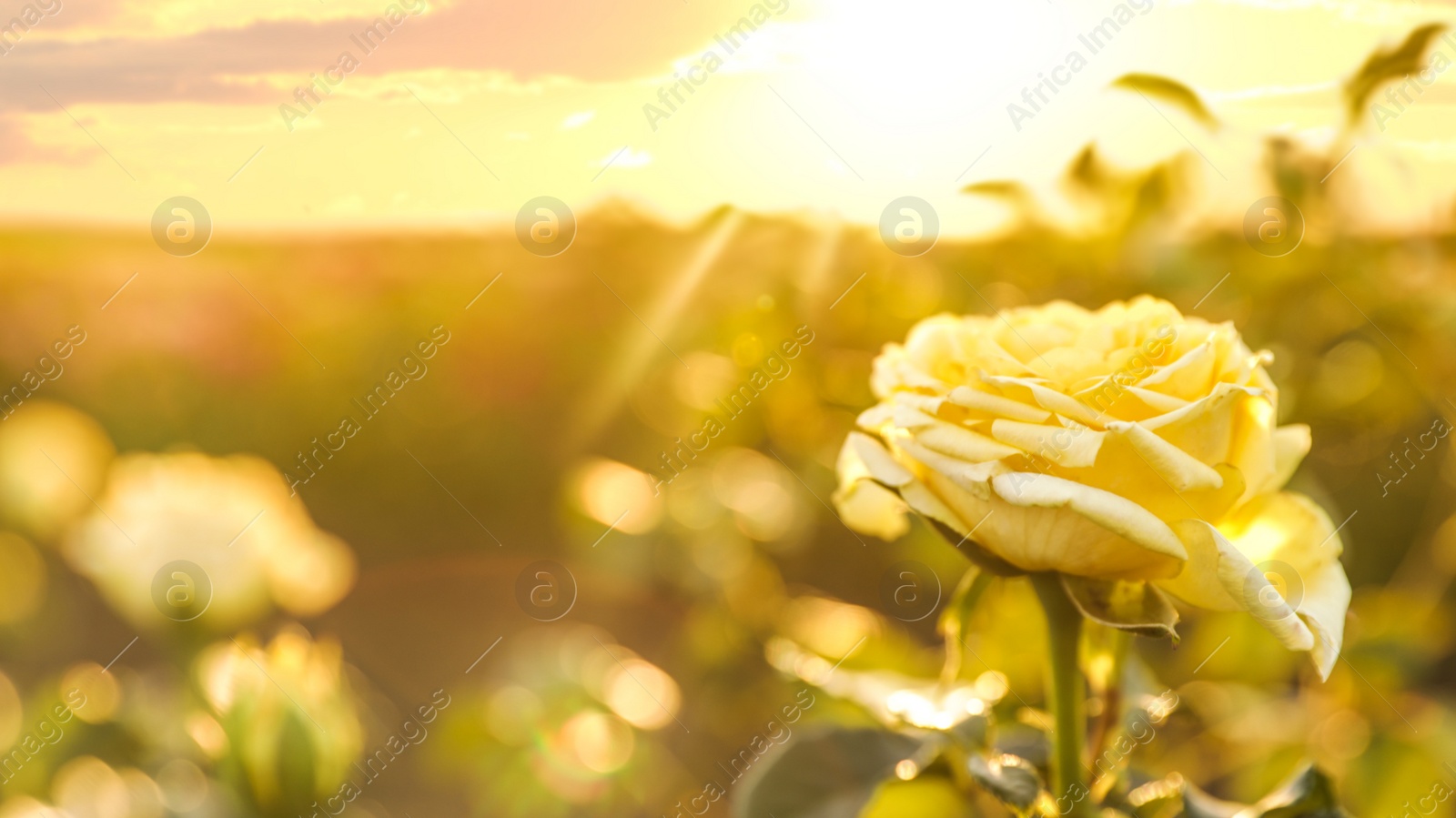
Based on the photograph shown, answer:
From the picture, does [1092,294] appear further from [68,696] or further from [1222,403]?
[68,696]

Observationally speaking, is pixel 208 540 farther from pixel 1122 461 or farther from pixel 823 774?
pixel 1122 461

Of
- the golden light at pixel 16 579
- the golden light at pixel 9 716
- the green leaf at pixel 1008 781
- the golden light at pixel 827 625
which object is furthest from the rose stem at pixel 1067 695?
the golden light at pixel 16 579

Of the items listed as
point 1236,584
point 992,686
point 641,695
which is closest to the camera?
point 1236,584

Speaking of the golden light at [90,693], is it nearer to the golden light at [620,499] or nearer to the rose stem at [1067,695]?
the golden light at [620,499]

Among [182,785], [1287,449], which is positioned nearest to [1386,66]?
[1287,449]

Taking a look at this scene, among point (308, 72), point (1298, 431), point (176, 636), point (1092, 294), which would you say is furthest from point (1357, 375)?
point (176, 636)

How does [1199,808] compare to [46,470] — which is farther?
[46,470]
